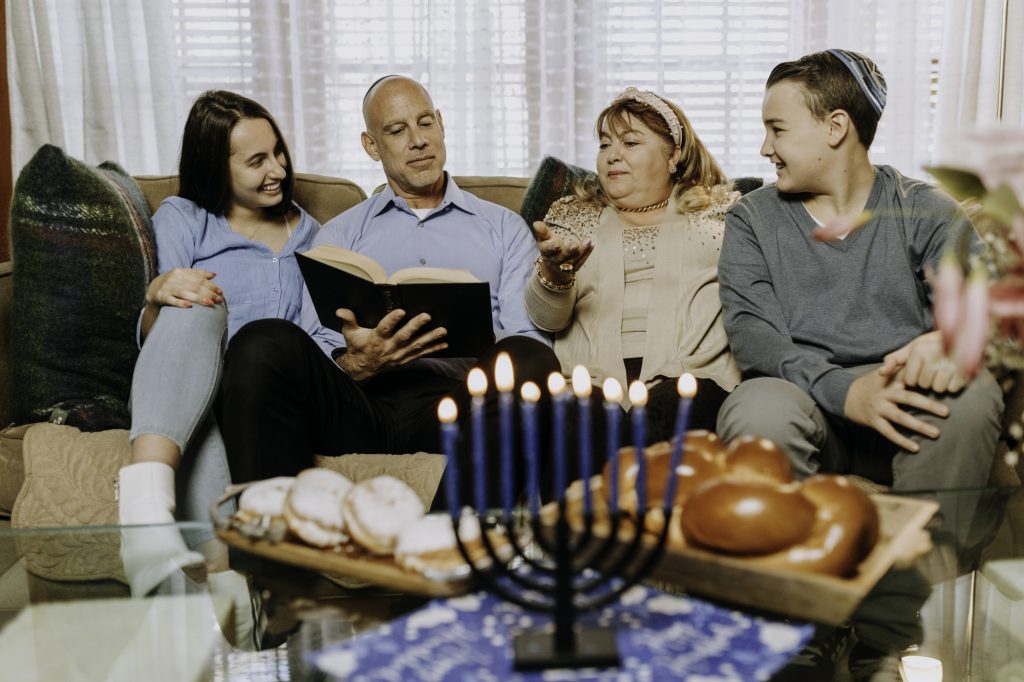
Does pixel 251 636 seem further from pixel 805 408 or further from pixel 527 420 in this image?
pixel 805 408

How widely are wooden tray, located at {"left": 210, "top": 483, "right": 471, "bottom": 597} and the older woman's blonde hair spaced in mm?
1158

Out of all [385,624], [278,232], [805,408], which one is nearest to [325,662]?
Answer: [385,624]

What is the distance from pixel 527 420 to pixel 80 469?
3.82 feet

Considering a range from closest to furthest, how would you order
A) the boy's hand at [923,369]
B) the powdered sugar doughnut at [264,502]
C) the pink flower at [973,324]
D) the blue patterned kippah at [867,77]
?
the pink flower at [973,324] < the powdered sugar doughnut at [264,502] < the boy's hand at [923,369] < the blue patterned kippah at [867,77]

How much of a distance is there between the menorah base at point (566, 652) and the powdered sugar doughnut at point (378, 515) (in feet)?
0.58

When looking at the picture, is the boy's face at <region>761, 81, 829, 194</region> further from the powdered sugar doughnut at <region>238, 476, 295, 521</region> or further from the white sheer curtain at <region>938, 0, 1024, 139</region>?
the white sheer curtain at <region>938, 0, 1024, 139</region>

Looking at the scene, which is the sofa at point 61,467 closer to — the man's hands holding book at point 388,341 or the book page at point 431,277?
the man's hands holding book at point 388,341

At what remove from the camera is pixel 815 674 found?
0.97 m

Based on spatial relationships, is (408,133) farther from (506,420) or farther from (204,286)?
(506,420)

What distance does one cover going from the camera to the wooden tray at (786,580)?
0.86m

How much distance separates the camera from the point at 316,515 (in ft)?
3.32

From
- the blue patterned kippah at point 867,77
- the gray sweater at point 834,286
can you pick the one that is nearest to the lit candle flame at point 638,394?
the gray sweater at point 834,286

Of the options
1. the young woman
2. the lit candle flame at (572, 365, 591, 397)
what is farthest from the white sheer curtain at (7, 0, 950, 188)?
the lit candle flame at (572, 365, 591, 397)

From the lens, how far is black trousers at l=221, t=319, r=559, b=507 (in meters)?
1.58
